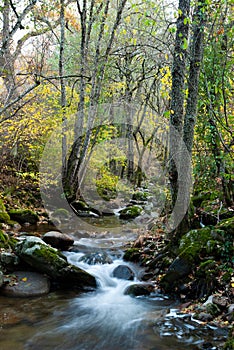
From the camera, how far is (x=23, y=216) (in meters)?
11.5

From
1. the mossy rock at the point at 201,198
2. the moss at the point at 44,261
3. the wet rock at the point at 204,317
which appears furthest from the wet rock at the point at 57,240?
the wet rock at the point at 204,317

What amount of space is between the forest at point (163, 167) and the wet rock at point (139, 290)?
0.11 feet

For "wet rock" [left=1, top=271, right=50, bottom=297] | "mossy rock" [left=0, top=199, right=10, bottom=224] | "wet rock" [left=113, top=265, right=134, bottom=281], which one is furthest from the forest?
"wet rock" [left=113, top=265, right=134, bottom=281]

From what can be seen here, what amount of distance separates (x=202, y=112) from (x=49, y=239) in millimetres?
5592

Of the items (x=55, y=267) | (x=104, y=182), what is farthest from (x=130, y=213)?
(x=55, y=267)

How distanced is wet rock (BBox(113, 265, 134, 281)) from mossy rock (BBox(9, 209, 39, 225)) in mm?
5106

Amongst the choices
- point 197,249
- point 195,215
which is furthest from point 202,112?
point 197,249

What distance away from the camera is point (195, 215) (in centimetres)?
765

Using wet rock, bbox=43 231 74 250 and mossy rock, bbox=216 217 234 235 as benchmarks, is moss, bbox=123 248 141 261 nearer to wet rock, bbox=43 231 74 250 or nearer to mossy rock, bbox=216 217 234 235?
wet rock, bbox=43 231 74 250

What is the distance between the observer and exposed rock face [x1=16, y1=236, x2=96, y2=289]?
6.89 metres

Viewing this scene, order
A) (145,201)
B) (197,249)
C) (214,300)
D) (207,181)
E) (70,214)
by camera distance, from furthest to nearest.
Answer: (145,201) → (70,214) → (207,181) → (197,249) → (214,300)

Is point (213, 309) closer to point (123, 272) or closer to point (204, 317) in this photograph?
point (204, 317)

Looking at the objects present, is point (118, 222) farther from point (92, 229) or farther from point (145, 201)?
point (145, 201)

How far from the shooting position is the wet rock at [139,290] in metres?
6.53
